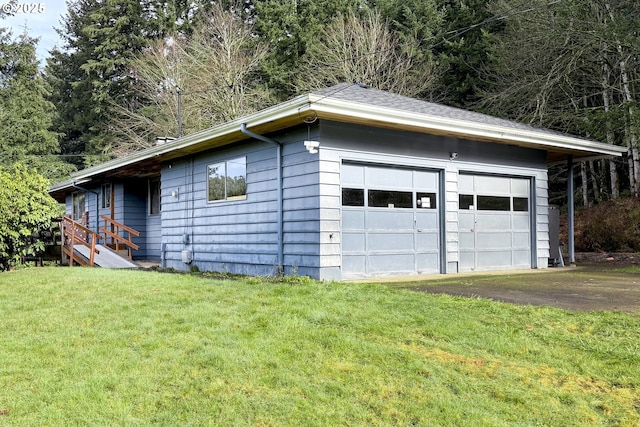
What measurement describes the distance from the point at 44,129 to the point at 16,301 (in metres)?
→ 24.3

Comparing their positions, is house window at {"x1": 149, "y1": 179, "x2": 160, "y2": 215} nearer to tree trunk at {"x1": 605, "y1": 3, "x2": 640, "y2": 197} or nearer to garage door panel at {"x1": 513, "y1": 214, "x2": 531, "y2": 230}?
garage door panel at {"x1": 513, "y1": 214, "x2": 531, "y2": 230}

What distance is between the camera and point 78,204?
19.7 m

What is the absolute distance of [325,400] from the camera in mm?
3066

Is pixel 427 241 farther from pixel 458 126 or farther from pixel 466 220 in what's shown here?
pixel 458 126

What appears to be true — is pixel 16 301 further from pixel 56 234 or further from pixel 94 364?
pixel 56 234

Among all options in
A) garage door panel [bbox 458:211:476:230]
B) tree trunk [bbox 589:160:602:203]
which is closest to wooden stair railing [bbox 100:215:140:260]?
garage door panel [bbox 458:211:476:230]

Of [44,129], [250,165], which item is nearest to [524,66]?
[250,165]

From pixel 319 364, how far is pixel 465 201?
274 inches

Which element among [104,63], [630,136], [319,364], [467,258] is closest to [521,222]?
[467,258]

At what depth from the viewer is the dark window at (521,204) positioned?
10766 mm

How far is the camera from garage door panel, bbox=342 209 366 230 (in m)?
8.25

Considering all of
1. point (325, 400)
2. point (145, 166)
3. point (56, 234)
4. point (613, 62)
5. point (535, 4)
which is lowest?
point (325, 400)

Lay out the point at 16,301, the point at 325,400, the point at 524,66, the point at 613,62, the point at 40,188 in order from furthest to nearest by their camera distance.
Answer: the point at 524,66
the point at 613,62
the point at 40,188
the point at 16,301
the point at 325,400

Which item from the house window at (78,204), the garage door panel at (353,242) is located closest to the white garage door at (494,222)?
the garage door panel at (353,242)
